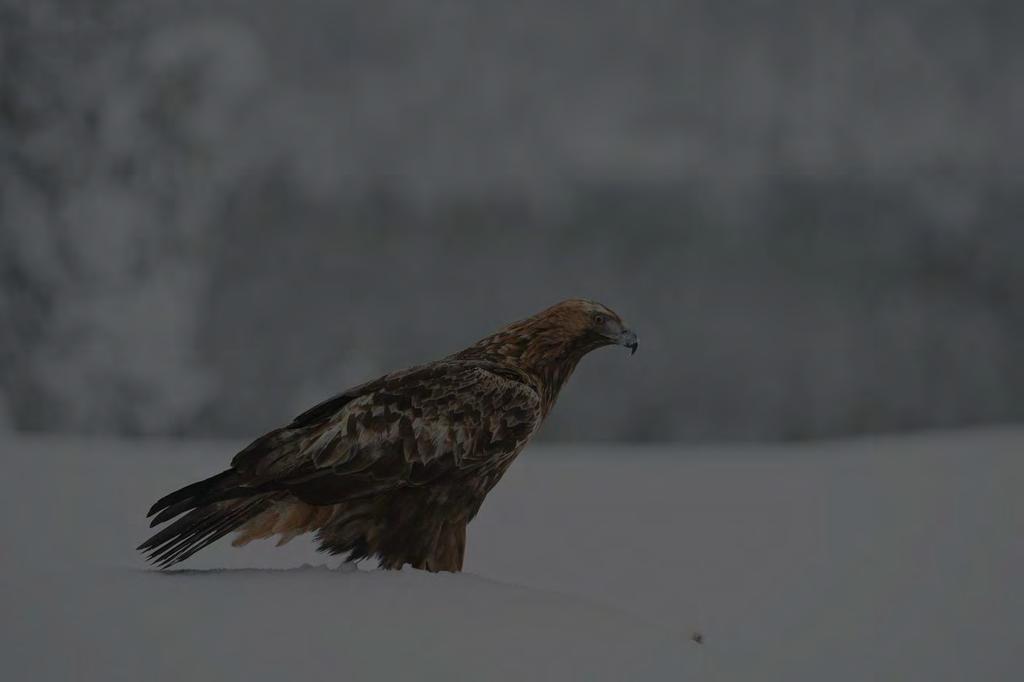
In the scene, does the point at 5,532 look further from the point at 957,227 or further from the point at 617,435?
the point at 957,227

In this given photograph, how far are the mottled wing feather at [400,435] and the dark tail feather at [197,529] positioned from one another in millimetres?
78

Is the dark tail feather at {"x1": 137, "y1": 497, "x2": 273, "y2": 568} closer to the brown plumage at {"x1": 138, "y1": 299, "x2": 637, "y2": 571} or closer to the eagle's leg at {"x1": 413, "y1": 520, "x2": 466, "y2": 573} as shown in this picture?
the brown plumage at {"x1": 138, "y1": 299, "x2": 637, "y2": 571}

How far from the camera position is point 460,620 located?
262cm

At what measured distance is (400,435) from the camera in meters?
2.81

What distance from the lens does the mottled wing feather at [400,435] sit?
2.73m

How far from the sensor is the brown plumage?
267cm

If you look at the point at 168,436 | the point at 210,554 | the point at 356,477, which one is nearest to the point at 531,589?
the point at 356,477

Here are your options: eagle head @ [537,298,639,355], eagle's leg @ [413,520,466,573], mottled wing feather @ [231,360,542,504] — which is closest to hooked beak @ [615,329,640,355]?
eagle head @ [537,298,639,355]

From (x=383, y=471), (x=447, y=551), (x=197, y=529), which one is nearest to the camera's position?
(x=197, y=529)

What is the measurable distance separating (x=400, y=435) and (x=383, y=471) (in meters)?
0.11

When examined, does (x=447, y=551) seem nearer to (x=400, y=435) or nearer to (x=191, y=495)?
(x=400, y=435)

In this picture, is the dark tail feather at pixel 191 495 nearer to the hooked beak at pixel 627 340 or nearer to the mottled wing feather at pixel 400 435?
the mottled wing feather at pixel 400 435

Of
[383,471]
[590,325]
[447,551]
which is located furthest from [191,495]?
[590,325]

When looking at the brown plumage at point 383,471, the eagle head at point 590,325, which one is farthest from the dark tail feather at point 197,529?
the eagle head at point 590,325
